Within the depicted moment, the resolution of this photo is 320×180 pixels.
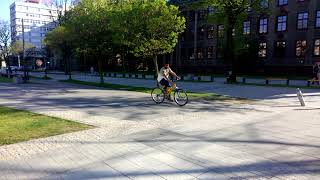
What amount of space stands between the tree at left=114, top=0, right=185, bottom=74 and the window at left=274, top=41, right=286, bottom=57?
2332 cm

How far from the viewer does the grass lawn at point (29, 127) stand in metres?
7.90

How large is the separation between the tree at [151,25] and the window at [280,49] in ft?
76.5

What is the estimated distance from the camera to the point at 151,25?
20.8 meters

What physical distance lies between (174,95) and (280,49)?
31592 millimetres

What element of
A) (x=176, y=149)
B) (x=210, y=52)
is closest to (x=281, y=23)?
(x=210, y=52)

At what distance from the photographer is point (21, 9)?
5113 inches

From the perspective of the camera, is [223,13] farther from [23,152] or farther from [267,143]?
[23,152]

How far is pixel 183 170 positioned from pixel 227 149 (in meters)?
1.55

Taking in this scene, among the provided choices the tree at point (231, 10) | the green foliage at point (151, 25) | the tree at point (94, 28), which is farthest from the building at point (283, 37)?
the tree at point (94, 28)

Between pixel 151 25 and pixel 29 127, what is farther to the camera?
pixel 151 25

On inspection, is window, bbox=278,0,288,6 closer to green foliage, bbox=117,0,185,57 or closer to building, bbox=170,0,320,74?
building, bbox=170,0,320,74

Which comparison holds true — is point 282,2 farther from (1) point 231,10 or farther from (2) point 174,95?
(2) point 174,95

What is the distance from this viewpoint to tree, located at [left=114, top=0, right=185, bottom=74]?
2086 cm

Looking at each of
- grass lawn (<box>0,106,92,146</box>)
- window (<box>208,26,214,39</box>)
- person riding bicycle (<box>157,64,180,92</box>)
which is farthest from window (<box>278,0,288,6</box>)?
grass lawn (<box>0,106,92,146</box>)
